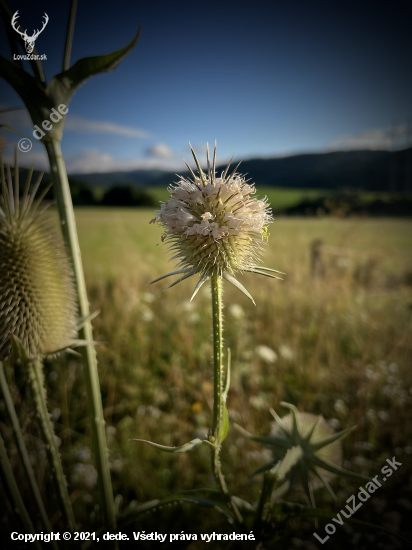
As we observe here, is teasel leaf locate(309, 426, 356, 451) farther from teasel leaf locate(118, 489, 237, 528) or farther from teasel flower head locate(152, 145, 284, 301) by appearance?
teasel flower head locate(152, 145, 284, 301)

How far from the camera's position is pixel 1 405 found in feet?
11.1

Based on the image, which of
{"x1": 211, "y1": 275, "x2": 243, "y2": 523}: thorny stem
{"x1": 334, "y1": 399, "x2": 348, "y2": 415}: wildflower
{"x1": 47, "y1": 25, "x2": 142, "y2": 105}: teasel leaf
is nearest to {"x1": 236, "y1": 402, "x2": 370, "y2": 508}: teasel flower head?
{"x1": 211, "y1": 275, "x2": 243, "y2": 523}: thorny stem

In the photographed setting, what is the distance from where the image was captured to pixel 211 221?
1.42 metres

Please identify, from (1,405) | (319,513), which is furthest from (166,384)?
(319,513)

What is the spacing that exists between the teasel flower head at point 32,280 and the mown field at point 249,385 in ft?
4.53

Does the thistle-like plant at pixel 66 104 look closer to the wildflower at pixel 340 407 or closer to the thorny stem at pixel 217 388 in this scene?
the thorny stem at pixel 217 388

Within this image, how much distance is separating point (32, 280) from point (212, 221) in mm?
1020

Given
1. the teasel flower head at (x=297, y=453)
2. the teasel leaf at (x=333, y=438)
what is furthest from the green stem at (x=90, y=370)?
the teasel leaf at (x=333, y=438)

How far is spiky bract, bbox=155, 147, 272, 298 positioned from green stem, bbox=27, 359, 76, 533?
0.86 metres

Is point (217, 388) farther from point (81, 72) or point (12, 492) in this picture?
point (81, 72)

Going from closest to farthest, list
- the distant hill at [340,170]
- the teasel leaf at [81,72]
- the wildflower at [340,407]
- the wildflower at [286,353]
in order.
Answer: the teasel leaf at [81,72], the wildflower at [340,407], the wildflower at [286,353], the distant hill at [340,170]

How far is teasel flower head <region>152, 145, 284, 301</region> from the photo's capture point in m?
1.36

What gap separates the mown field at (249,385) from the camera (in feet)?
9.66

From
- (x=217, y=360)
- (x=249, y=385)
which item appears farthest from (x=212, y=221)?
(x=249, y=385)
